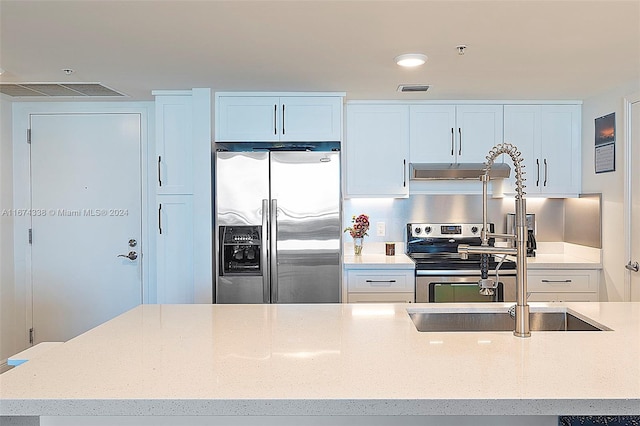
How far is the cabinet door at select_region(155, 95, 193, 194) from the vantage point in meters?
3.71

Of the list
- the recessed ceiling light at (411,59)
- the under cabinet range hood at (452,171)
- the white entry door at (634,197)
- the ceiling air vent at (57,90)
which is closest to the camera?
the recessed ceiling light at (411,59)

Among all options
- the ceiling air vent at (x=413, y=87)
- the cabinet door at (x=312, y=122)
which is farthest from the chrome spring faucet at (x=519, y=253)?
the cabinet door at (x=312, y=122)

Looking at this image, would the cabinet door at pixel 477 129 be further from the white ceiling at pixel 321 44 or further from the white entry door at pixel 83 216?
the white entry door at pixel 83 216

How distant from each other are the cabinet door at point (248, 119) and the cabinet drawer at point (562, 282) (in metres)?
2.25

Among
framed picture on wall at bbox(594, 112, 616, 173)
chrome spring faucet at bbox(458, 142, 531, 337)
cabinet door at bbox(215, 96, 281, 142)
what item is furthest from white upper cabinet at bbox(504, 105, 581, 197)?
chrome spring faucet at bbox(458, 142, 531, 337)

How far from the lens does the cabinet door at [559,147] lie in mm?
4039

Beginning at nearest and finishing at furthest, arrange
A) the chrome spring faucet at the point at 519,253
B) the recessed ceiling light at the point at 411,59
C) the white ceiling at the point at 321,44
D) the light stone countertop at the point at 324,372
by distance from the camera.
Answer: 1. the light stone countertop at the point at 324,372
2. the chrome spring faucet at the point at 519,253
3. the white ceiling at the point at 321,44
4. the recessed ceiling light at the point at 411,59

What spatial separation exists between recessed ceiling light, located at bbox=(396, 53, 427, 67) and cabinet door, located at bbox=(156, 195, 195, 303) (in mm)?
1866

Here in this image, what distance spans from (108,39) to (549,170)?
336cm

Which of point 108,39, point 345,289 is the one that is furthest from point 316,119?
point 108,39

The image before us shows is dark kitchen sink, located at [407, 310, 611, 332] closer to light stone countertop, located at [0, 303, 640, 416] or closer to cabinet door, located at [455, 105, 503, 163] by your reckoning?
light stone countertop, located at [0, 303, 640, 416]

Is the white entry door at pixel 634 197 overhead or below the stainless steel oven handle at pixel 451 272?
overhead

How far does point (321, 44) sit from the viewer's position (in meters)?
2.56

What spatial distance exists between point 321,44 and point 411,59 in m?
0.54
